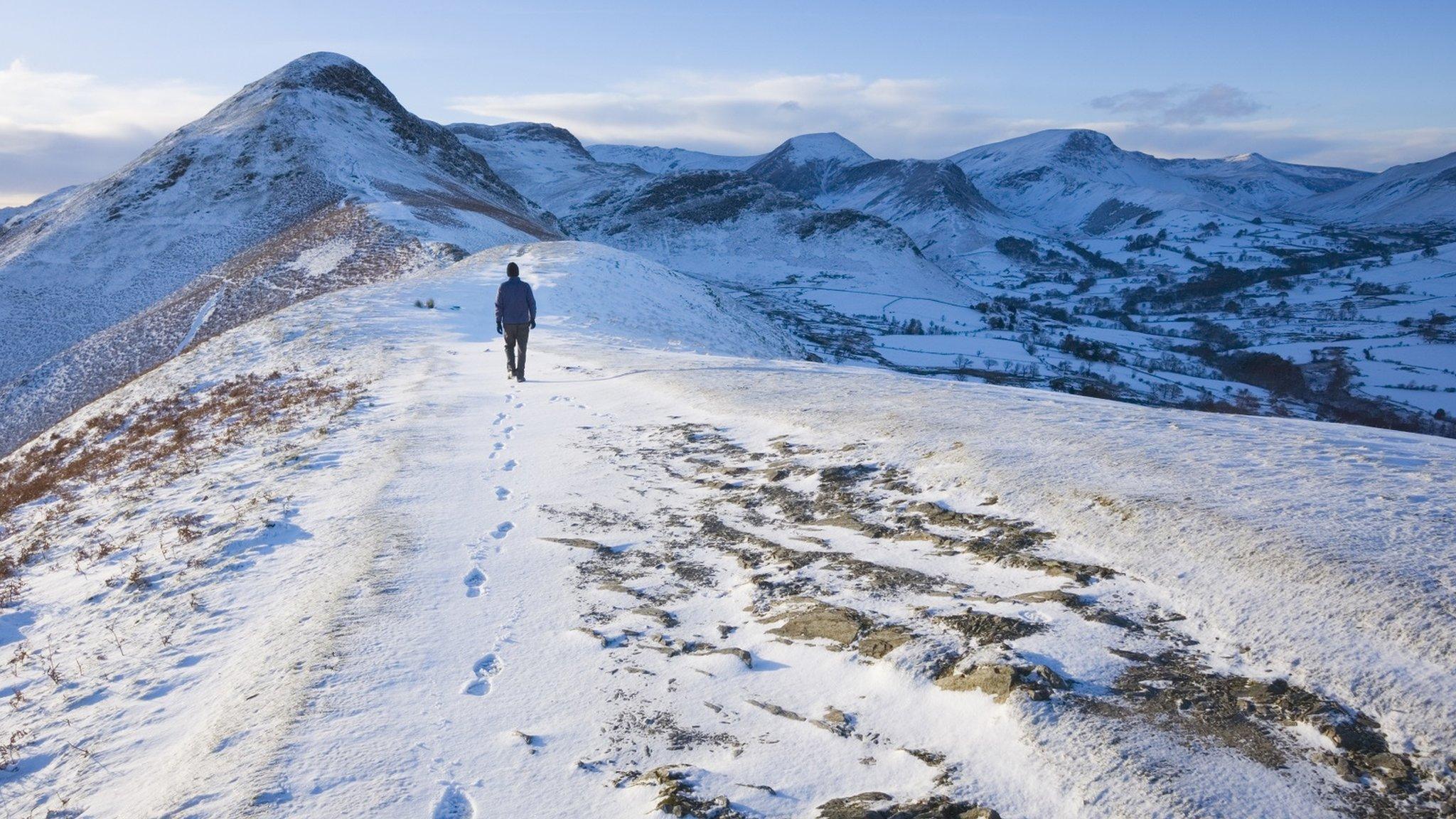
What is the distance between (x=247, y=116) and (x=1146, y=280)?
161717 mm

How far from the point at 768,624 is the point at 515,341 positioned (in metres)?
12.9

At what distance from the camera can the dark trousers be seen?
18.0m

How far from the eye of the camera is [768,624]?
684 cm

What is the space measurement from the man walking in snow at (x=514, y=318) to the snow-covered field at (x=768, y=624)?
4.96 m

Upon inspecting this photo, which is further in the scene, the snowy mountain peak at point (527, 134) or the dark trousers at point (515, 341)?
the snowy mountain peak at point (527, 134)

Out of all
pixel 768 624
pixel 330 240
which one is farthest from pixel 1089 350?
pixel 768 624

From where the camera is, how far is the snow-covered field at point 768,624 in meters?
4.82

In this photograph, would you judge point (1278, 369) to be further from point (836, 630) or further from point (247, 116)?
point (247, 116)

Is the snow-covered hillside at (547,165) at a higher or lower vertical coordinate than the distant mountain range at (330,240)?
higher

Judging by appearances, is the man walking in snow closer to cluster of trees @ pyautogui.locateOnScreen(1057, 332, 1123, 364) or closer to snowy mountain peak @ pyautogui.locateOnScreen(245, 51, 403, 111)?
cluster of trees @ pyautogui.locateOnScreen(1057, 332, 1123, 364)

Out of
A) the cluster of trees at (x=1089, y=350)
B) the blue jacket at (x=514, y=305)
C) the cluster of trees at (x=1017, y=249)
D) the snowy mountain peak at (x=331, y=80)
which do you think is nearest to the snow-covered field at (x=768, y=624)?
the blue jacket at (x=514, y=305)

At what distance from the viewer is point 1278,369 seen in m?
79.4

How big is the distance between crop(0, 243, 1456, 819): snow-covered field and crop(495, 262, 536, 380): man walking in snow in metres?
4.96

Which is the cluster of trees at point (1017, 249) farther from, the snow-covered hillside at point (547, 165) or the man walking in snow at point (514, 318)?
the man walking in snow at point (514, 318)
